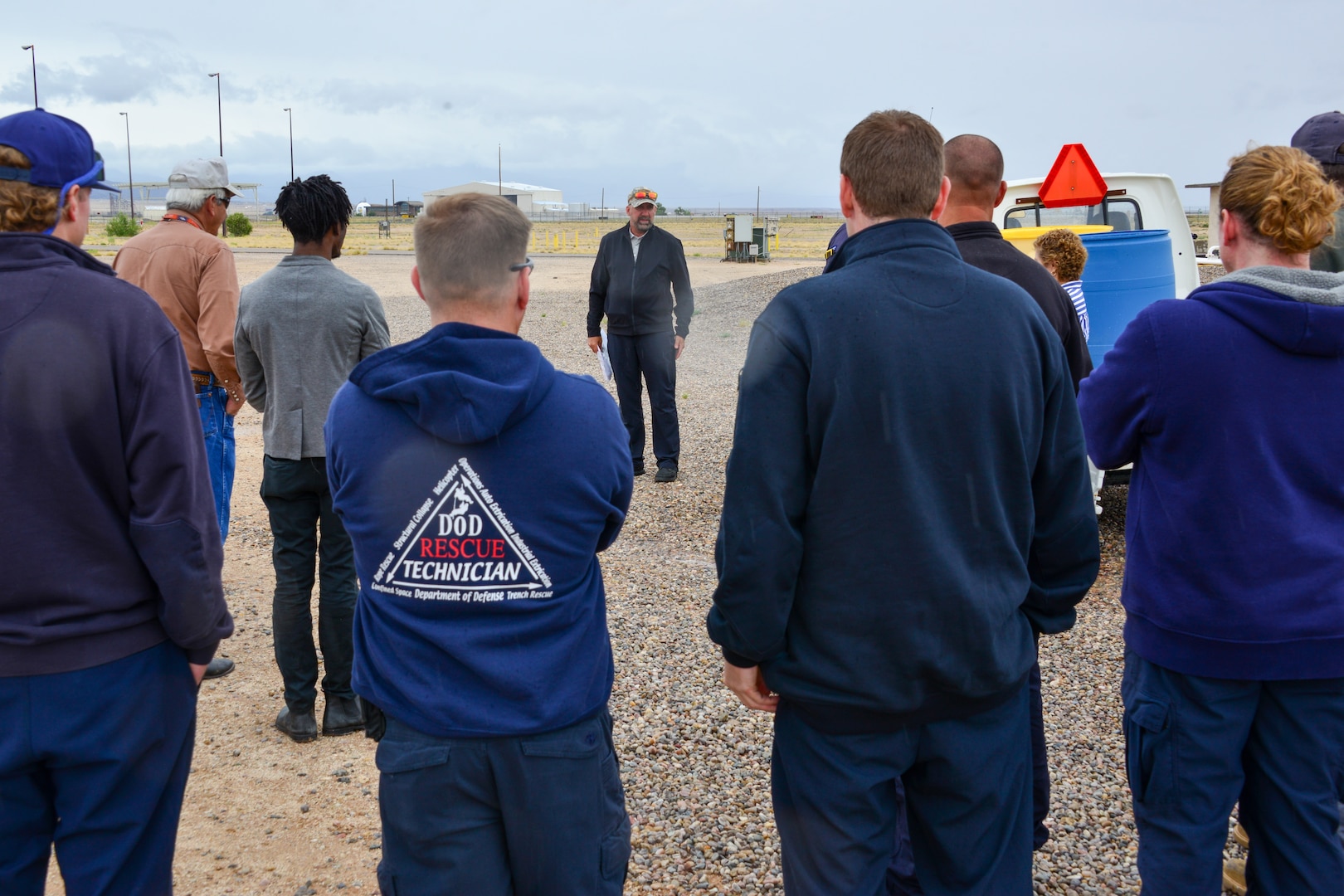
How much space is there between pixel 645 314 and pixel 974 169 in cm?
478

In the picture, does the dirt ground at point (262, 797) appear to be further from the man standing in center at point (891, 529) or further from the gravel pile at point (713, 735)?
the man standing in center at point (891, 529)


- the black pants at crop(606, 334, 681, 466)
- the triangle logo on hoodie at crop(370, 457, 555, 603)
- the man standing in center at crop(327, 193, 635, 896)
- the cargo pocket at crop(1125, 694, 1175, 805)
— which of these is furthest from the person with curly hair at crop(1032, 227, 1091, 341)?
the black pants at crop(606, 334, 681, 466)

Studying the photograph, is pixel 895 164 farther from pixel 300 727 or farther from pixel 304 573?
pixel 300 727

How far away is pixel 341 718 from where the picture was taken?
4.09 metres

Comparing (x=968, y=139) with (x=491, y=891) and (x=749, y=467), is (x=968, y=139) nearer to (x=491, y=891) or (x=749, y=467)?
(x=749, y=467)

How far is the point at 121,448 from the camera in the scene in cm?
205

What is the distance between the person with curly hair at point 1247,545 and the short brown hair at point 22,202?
2.39 m

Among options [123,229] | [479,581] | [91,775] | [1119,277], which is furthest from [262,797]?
[123,229]

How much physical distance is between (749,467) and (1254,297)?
1220 mm

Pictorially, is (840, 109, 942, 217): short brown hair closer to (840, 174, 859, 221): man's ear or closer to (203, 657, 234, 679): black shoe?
(840, 174, 859, 221): man's ear

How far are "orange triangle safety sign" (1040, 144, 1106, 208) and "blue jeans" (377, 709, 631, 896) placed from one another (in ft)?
20.1

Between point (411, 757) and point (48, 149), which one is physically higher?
point (48, 149)

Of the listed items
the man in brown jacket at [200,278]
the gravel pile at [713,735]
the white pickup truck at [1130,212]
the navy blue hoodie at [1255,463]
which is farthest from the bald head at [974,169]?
the white pickup truck at [1130,212]

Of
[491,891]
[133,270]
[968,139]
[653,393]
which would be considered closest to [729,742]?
[491,891]
